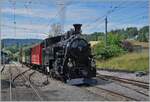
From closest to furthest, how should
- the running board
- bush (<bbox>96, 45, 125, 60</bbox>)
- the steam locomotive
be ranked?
the running board → the steam locomotive → bush (<bbox>96, 45, 125, 60</bbox>)

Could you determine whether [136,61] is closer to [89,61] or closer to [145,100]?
[89,61]

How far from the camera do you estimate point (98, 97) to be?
13781 millimetres

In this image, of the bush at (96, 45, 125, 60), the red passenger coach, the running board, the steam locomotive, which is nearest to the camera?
the running board

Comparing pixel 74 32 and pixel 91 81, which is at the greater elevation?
pixel 74 32

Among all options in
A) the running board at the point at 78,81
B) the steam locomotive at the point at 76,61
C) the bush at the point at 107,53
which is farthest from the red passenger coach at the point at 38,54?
the bush at the point at 107,53

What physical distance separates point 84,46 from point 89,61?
0.84 meters

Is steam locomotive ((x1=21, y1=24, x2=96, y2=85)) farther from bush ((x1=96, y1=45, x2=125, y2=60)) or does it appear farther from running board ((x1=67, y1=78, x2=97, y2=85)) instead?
bush ((x1=96, y1=45, x2=125, y2=60))

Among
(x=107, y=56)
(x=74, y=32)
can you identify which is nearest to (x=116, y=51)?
(x=107, y=56)

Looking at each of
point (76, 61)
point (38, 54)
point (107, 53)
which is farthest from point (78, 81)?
point (107, 53)

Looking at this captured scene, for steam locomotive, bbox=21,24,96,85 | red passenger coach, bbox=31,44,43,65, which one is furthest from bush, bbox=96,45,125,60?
steam locomotive, bbox=21,24,96,85

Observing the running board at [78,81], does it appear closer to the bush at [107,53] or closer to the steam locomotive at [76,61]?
the steam locomotive at [76,61]

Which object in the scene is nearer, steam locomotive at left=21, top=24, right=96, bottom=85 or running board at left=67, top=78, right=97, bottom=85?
running board at left=67, top=78, right=97, bottom=85

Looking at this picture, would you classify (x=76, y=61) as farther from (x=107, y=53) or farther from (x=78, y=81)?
(x=107, y=53)

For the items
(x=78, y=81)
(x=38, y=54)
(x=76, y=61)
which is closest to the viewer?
(x=78, y=81)
